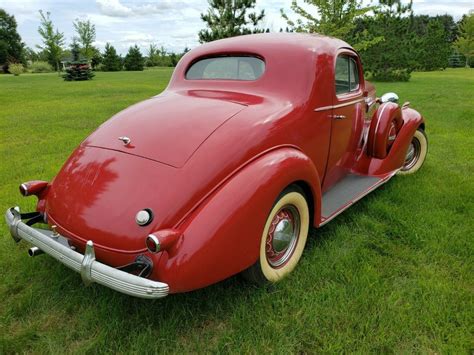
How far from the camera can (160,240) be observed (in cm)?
189

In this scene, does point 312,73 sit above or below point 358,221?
above

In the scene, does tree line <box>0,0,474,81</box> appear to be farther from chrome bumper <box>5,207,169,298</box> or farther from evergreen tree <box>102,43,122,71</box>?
chrome bumper <box>5,207,169,298</box>

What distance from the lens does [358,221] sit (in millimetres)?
3529

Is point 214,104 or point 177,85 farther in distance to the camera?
point 177,85

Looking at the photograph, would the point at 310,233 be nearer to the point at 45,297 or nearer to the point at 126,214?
the point at 126,214

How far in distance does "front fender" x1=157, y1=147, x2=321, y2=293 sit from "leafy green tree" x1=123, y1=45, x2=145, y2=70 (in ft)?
128

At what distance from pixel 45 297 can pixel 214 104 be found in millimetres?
1790

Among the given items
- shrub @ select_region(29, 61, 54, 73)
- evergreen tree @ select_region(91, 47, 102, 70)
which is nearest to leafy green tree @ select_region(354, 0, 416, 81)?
evergreen tree @ select_region(91, 47, 102, 70)

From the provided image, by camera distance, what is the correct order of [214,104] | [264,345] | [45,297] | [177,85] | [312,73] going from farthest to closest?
[177,85] < [312,73] < [214,104] < [45,297] < [264,345]

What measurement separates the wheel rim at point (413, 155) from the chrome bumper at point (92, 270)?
3.99 m

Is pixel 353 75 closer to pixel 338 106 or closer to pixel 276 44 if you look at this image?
pixel 338 106

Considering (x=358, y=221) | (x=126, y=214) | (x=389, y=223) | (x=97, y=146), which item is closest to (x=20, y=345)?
(x=126, y=214)

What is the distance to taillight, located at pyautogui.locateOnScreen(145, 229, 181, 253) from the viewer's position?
1.88 metres

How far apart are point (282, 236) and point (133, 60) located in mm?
39007
